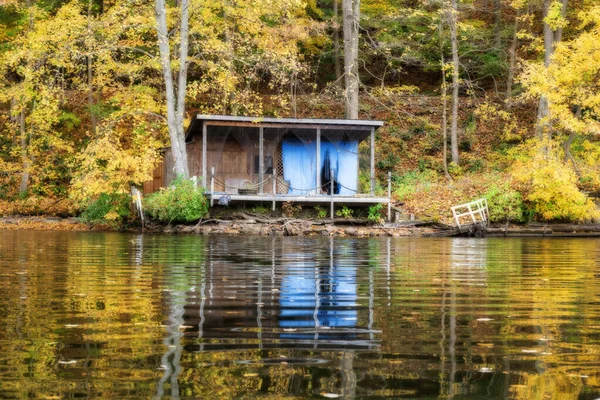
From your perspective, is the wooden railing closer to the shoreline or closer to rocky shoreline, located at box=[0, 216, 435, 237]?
the shoreline

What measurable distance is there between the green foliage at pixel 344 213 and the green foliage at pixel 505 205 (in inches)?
207

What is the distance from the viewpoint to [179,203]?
29.8 metres

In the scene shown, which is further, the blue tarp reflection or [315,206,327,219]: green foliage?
[315,206,327,219]: green foliage

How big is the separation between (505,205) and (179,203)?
477 inches

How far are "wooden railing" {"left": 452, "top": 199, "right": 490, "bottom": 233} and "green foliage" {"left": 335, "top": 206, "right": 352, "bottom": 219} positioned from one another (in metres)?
4.09

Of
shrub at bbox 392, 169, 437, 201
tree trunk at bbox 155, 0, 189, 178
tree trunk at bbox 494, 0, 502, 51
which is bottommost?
shrub at bbox 392, 169, 437, 201

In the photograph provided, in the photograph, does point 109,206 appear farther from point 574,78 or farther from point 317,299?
point 317,299

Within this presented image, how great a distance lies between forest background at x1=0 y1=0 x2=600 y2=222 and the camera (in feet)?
99.3

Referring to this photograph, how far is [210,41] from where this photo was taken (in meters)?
31.8

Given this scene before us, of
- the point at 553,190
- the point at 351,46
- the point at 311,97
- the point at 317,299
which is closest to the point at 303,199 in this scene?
the point at 351,46

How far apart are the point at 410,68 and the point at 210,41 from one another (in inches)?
899

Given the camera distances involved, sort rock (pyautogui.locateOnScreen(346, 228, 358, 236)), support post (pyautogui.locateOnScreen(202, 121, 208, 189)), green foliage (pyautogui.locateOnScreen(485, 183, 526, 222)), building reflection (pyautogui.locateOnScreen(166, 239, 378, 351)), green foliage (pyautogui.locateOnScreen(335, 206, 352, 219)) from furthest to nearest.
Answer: green foliage (pyautogui.locateOnScreen(335, 206, 352, 219)), support post (pyautogui.locateOnScreen(202, 121, 208, 189)), green foliage (pyautogui.locateOnScreen(485, 183, 526, 222)), rock (pyautogui.locateOnScreen(346, 228, 358, 236)), building reflection (pyautogui.locateOnScreen(166, 239, 378, 351))

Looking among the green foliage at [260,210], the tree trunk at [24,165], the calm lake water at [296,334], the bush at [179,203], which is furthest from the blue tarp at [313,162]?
the calm lake water at [296,334]

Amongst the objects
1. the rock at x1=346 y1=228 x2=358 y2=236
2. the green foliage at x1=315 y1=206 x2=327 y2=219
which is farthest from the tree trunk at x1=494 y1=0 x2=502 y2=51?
the rock at x1=346 y1=228 x2=358 y2=236
